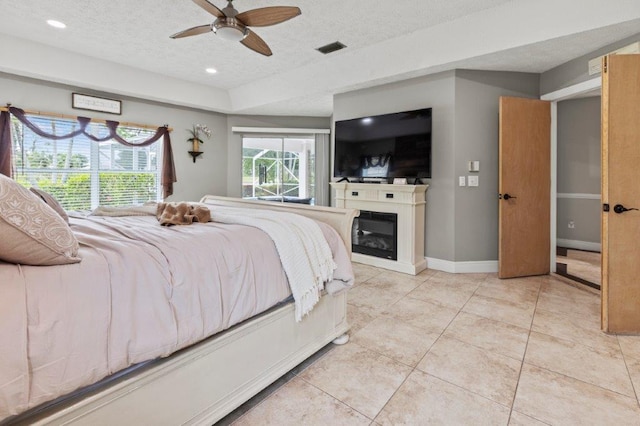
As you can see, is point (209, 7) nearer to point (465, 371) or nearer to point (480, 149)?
point (465, 371)

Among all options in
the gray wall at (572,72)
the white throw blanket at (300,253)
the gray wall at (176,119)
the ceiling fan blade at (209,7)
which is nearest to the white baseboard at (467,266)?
the gray wall at (572,72)

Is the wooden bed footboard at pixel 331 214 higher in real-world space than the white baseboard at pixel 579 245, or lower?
higher

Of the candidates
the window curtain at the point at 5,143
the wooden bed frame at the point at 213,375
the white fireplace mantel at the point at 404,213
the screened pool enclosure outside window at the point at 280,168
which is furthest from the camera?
the screened pool enclosure outside window at the point at 280,168

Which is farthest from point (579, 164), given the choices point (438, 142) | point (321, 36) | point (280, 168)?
point (280, 168)

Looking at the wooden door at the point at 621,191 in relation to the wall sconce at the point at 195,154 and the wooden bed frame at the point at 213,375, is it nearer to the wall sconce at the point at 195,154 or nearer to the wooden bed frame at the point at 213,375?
the wooden bed frame at the point at 213,375

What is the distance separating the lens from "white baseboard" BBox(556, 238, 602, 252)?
16.0 ft

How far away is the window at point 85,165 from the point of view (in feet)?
13.1

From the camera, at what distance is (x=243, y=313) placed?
1.51 metres

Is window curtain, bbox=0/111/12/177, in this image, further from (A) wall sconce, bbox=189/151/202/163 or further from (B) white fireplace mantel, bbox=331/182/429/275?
(B) white fireplace mantel, bbox=331/182/429/275

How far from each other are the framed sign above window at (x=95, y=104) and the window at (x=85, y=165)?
0.75 ft

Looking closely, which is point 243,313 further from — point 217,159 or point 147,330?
point 217,159

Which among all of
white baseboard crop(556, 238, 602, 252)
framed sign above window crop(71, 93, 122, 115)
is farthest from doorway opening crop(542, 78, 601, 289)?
framed sign above window crop(71, 93, 122, 115)

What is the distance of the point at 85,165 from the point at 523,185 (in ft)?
18.6

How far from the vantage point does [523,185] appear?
364 cm
